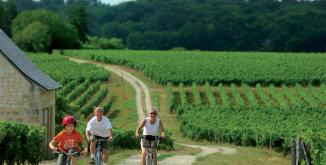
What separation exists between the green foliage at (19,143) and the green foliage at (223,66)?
195 feet

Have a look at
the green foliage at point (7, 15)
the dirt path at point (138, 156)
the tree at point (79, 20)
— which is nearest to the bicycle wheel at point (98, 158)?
the dirt path at point (138, 156)

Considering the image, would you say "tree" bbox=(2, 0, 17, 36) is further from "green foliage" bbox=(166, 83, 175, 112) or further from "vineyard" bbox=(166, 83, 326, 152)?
"vineyard" bbox=(166, 83, 326, 152)

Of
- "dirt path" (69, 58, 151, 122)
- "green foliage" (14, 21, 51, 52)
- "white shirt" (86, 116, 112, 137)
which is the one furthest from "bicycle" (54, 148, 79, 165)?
"green foliage" (14, 21, 51, 52)

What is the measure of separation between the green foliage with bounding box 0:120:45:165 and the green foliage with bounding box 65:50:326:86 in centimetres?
5947

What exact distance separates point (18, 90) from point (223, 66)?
62.1 meters

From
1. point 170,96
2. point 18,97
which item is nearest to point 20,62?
point 18,97

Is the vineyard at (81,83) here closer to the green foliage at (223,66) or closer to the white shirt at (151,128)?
the green foliage at (223,66)

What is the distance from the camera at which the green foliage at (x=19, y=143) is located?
20.6m

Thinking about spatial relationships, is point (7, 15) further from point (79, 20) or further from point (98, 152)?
point (98, 152)

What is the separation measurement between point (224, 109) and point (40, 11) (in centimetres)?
7172

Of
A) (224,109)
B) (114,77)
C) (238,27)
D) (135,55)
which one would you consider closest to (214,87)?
(114,77)

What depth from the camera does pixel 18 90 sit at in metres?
31.6

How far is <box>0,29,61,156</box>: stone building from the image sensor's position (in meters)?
31.4

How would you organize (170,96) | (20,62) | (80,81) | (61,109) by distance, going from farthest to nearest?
(80,81), (170,96), (61,109), (20,62)
